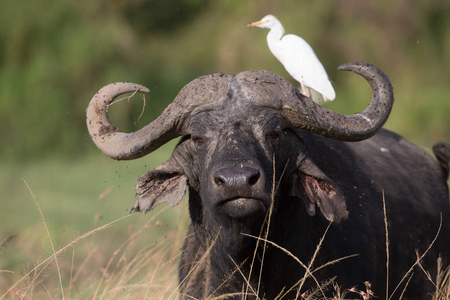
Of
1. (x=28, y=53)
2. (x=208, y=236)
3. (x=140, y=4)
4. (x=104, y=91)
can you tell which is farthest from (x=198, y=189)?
(x=140, y=4)

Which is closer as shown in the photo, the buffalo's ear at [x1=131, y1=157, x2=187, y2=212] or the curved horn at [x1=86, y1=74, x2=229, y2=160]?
the curved horn at [x1=86, y1=74, x2=229, y2=160]

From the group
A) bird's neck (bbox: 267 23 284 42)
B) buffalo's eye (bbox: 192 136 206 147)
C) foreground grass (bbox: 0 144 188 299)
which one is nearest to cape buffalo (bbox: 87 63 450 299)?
buffalo's eye (bbox: 192 136 206 147)

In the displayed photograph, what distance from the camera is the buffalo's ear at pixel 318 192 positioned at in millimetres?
5016

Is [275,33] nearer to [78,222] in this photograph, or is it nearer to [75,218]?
[78,222]

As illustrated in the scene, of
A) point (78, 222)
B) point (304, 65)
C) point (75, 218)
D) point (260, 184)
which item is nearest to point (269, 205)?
point (260, 184)

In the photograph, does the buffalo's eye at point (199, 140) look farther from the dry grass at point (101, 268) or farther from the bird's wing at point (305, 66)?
the bird's wing at point (305, 66)

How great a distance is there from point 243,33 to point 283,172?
1533cm

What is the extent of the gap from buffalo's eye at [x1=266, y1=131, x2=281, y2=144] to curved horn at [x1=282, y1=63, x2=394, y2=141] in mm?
103

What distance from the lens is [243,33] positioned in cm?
2005

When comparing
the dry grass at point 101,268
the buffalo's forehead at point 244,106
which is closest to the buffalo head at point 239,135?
the buffalo's forehead at point 244,106

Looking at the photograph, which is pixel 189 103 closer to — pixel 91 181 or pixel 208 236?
pixel 208 236

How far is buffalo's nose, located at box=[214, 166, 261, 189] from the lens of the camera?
441cm

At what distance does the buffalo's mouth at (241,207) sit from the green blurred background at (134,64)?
11594 millimetres

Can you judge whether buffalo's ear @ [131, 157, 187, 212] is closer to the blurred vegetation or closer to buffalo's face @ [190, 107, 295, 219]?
buffalo's face @ [190, 107, 295, 219]
